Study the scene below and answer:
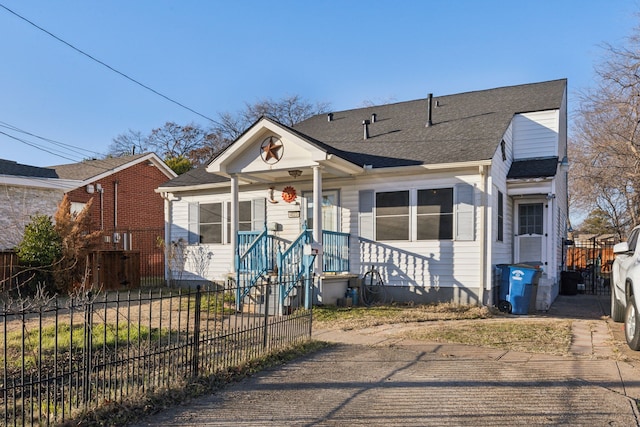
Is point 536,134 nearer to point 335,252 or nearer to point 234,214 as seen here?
point 335,252

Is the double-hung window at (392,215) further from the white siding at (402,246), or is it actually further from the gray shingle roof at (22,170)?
the gray shingle roof at (22,170)

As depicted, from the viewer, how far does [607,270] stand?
75.2 ft

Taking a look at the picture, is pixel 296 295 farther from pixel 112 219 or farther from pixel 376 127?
pixel 112 219

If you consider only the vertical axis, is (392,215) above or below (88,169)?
below

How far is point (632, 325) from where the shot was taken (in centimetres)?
698

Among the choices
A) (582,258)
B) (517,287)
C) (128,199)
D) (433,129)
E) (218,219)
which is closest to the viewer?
(517,287)

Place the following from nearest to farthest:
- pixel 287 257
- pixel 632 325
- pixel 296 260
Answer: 1. pixel 632 325
2. pixel 296 260
3. pixel 287 257

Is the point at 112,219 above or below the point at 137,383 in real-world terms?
above

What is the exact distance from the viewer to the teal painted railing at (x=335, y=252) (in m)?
11.8

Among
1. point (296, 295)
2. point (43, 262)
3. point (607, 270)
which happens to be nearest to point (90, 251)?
point (43, 262)

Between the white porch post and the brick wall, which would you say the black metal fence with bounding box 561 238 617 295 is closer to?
the white porch post

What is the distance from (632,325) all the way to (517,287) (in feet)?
13.4

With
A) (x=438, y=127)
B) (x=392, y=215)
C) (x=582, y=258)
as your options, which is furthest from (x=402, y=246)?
(x=582, y=258)

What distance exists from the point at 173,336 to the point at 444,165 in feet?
22.2
